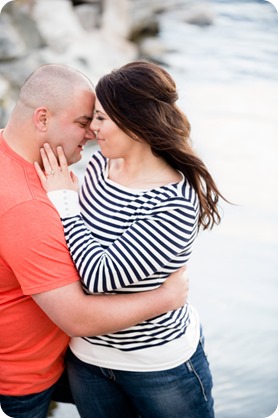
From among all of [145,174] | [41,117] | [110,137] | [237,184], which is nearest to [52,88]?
[41,117]

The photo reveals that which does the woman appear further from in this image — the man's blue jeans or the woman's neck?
the man's blue jeans

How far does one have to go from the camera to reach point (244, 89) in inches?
282

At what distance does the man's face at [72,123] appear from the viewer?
4.97ft

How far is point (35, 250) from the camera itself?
1.37 meters

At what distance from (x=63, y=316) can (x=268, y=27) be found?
743cm

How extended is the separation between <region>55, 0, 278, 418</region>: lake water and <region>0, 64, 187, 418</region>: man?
2.87 ft

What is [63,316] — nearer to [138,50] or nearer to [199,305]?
[199,305]

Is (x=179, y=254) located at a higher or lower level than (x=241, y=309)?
higher

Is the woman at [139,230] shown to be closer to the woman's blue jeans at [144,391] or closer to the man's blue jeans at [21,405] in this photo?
the woman's blue jeans at [144,391]

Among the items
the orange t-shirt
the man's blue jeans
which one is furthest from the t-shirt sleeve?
the man's blue jeans

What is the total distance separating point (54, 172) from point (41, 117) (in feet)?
0.43

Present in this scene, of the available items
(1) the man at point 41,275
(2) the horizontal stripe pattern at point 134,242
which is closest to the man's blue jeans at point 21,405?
(1) the man at point 41,275

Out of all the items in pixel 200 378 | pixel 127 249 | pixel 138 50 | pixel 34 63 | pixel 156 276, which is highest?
pixel 127 249

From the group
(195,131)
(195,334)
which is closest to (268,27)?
(195,131)
